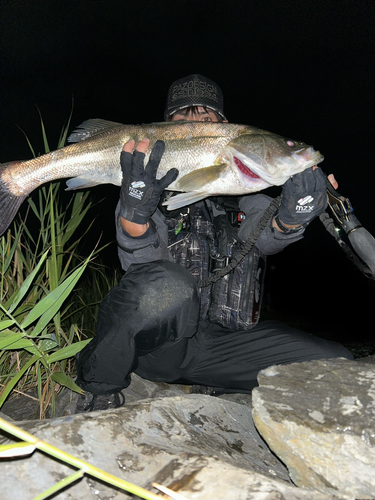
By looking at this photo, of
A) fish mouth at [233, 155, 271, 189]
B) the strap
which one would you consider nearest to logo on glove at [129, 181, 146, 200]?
fish mouth at [233, 155, 271, 189]

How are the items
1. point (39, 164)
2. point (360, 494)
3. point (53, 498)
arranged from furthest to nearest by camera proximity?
point (39, 164) < point (360, 494) < point (53, 498)

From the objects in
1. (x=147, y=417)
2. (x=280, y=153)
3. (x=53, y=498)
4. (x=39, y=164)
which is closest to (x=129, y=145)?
(x=39, y=164)

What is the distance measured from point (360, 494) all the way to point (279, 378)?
0.66m

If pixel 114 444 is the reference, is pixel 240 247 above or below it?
above

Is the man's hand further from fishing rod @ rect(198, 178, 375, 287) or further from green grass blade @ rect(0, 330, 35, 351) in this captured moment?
green grass blade @ rect(0, 330, 35, 351)

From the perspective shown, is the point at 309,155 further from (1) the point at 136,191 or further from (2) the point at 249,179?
(1) the point at 136,191

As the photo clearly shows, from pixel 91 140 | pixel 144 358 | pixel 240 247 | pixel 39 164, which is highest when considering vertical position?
pixel 91 140

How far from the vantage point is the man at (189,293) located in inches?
94.1

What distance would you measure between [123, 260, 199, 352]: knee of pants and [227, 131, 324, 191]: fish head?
2.98 ft

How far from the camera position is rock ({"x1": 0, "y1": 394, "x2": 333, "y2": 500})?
3.79 feet

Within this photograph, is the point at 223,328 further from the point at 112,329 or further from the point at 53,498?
the point at 53,498

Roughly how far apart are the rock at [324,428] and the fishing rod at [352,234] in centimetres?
93

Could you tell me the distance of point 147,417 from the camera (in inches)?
66.6

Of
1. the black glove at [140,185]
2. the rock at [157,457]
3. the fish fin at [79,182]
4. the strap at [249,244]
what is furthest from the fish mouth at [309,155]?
the rock at [157,457]
